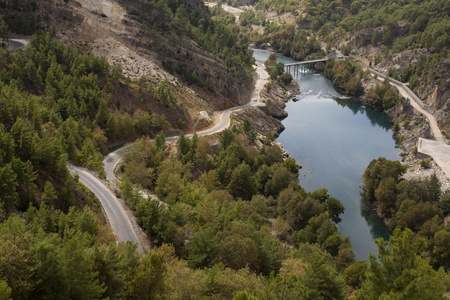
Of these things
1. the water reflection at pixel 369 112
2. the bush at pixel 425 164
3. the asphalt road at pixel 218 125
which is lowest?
the asphalt road at pixel 218 125

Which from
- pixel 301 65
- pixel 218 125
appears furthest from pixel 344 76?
pixel 218 125

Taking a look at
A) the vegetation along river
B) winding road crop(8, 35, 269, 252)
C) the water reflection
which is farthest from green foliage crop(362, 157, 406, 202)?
the water reflection

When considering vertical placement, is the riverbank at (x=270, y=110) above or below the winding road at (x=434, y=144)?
below

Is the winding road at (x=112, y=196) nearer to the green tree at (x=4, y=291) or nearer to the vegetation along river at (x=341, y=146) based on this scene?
the green tree at (x=4, y=291)

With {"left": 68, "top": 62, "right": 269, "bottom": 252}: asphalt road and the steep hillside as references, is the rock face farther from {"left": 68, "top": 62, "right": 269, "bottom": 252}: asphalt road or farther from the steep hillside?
{"left": 68, "top": 62, "right": 269, "bottom": 252}: asphalt road

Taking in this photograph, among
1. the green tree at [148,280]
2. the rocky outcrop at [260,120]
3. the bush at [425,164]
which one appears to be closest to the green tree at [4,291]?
the green tree at [148,280]

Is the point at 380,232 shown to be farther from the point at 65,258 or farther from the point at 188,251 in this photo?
the point at 65,258

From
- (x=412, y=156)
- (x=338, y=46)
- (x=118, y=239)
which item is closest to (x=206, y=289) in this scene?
(x=118, y=239)

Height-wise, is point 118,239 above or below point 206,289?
below
